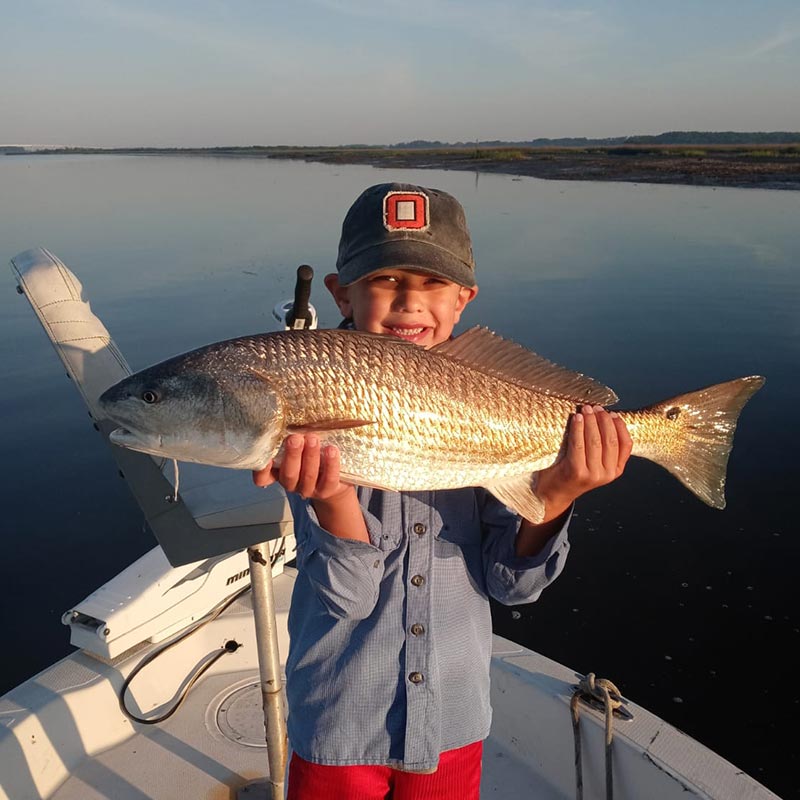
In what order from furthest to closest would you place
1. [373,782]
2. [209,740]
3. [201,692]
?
1. [201,692]
2. [209,740]
3. [373,782]

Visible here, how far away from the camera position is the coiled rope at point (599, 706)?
3348mm

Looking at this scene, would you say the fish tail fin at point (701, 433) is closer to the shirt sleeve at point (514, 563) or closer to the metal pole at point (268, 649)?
the shirt sleeve at point (514, 563)

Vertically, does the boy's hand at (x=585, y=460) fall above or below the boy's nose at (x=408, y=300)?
below

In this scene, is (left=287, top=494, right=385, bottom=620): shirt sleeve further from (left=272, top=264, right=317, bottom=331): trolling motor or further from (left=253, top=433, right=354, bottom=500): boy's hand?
(left=272, top=264, right=317, bottom=331): trolling motor

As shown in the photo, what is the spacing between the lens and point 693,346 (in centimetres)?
1134

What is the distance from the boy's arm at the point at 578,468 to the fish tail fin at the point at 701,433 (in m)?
0.28

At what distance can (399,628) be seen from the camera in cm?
229

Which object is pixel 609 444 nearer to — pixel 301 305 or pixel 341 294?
pixel 341 294

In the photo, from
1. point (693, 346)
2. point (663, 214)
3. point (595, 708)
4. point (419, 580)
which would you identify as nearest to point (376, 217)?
point (419, 580)

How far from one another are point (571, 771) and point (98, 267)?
1712 cm

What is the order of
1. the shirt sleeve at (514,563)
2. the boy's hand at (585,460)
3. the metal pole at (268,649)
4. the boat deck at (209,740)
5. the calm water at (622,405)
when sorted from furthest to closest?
the calm water at (622,405), the boat deck at (209,740), the metal pole at (268,649), the boy's hand at (585,460), the shirt sleeve at (514,563)

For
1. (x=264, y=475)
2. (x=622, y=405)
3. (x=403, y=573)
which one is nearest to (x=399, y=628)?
(x=403, y=573)

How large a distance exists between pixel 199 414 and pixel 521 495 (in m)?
1.17

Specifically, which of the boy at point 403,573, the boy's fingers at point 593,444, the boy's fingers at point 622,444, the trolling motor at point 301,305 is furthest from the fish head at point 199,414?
the boy's fingers at point 622,444
